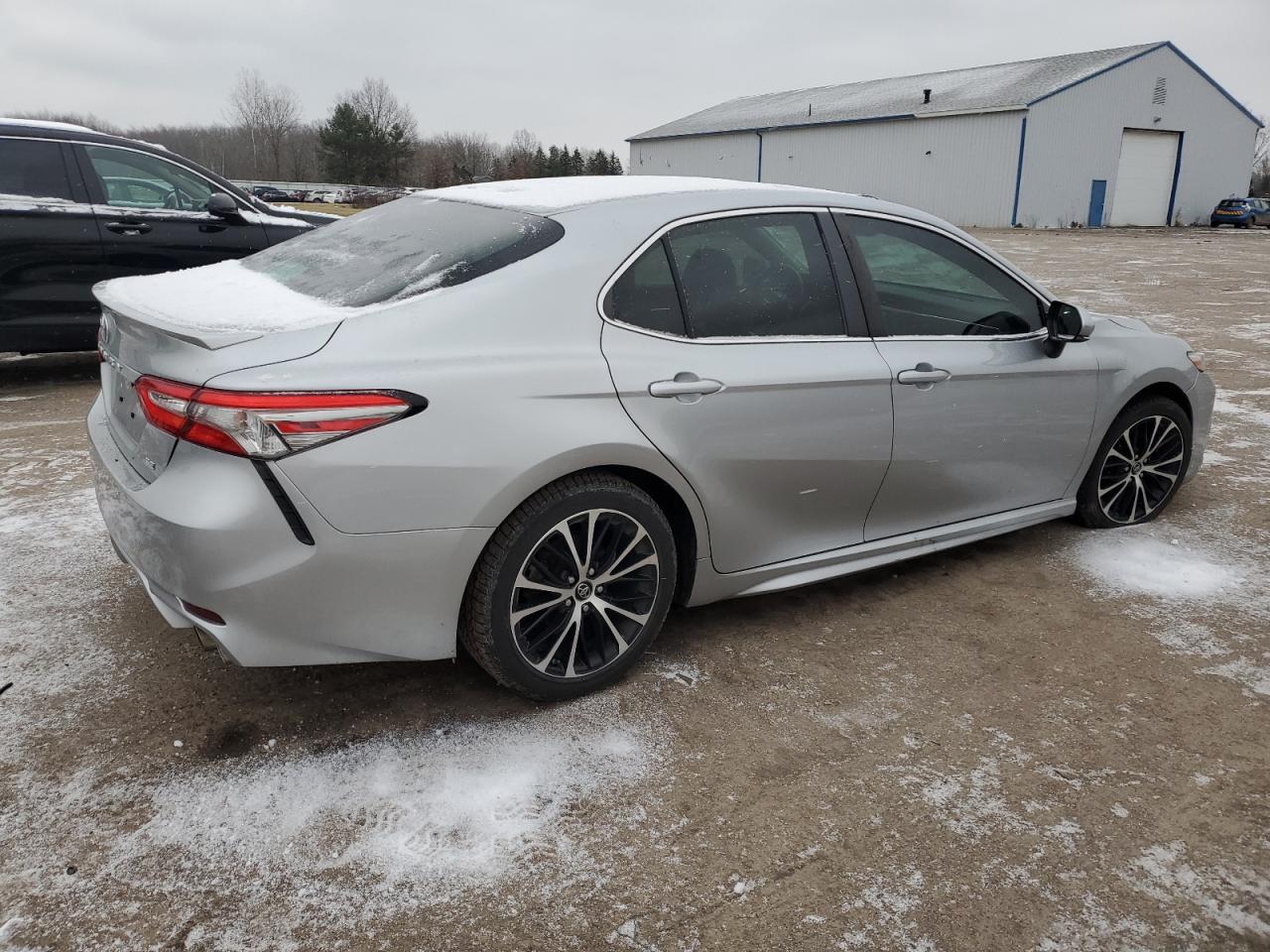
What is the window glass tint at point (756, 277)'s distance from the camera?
10.3ft

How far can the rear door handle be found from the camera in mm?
6676

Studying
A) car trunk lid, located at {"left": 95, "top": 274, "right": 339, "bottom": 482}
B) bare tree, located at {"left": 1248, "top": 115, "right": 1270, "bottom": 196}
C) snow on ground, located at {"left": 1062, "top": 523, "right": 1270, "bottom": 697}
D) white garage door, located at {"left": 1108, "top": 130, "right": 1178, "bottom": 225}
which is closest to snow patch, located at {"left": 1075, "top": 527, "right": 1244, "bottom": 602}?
snow on ground, located at {"left": 1062, "top": 523, "right": 1270, "bottom": 697}

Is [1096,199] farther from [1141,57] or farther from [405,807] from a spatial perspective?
[405,807]

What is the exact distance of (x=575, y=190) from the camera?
3373 millimetres

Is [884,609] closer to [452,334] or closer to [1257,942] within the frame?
[1257,942]

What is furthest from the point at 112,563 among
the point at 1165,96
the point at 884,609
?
the point at 1165,96

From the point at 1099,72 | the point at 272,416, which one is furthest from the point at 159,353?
the point at 1099,72

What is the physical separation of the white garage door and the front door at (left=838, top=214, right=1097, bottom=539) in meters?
37.1

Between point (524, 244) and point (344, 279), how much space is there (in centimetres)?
57

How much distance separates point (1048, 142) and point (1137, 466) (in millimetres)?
34407

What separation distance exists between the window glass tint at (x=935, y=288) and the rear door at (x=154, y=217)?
17.2 ft

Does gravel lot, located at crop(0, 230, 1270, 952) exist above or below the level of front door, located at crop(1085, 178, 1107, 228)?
below

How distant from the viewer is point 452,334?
2.66 meters

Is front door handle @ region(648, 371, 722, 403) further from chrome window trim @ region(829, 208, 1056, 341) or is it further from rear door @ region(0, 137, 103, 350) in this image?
rear door @ region(0, 137, 103, 350)
